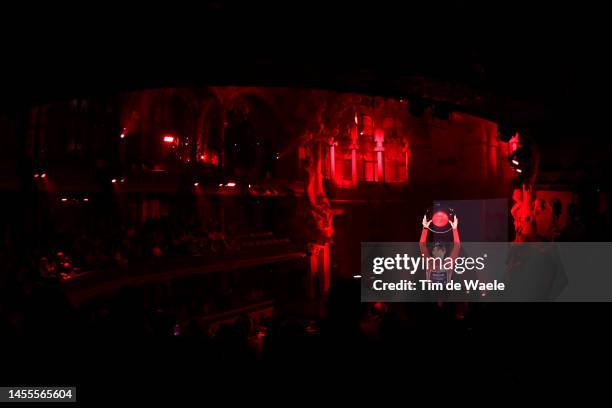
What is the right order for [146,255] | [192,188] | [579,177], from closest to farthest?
[579,177]
[146,255]
[192,188]

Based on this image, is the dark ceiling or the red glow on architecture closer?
the dark ceiling

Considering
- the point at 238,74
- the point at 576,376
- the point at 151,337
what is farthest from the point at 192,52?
the point at 576,376

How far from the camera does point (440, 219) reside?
14.1m

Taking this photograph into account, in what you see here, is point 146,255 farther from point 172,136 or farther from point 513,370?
point 513,370

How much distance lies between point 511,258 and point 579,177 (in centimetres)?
151

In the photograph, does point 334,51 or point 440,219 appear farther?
point 440,219

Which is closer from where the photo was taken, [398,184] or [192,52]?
A: [192,52]

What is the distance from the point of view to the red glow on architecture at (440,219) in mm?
13850

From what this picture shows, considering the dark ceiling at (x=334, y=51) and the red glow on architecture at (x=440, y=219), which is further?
the red glow on architecture at (x=440, y=219)

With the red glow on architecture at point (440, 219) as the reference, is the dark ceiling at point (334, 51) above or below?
above

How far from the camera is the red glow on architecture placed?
45.4 feet

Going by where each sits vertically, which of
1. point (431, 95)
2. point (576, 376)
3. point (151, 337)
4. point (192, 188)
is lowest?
point (576, 376)

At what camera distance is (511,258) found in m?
6.41

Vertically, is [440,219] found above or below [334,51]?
below
